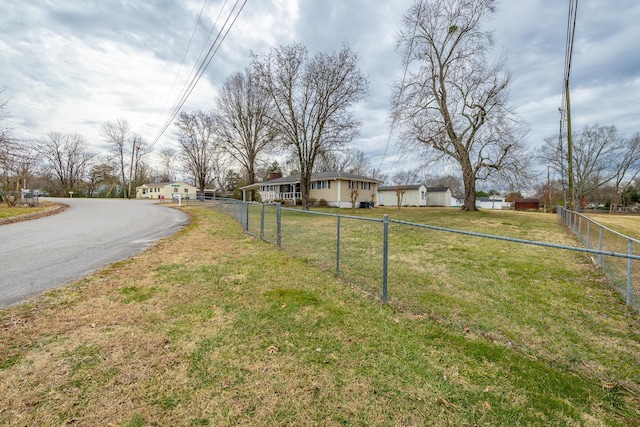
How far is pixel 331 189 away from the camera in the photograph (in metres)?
28.7

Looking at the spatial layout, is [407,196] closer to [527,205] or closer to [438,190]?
[438,190]

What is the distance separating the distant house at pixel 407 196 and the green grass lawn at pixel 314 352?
32993 millimetres

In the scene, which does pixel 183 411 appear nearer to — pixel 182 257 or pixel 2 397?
pixel 2 397

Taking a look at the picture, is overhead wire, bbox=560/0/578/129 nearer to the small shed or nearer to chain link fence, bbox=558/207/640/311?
chain link fence, bbox=558/207/640/311

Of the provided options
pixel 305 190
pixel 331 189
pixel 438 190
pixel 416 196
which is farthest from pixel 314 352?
pixel 438 190

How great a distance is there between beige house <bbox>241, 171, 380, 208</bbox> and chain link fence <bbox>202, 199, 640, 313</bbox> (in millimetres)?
17659

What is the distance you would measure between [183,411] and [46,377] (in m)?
1.35

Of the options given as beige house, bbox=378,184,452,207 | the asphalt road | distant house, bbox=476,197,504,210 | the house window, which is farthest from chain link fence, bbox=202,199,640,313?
distant house, bbox=476,197,504,210

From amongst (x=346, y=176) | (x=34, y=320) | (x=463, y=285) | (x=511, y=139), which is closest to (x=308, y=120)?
(x=346, y=176)

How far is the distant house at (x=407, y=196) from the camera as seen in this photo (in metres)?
37.4

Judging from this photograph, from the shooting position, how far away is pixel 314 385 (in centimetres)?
230

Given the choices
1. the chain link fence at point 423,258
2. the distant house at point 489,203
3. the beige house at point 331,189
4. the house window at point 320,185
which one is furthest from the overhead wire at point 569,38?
the distant house at point 489,203

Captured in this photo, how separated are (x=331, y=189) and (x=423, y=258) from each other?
21.8 m

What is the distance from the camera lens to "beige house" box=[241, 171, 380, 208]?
2829cm
